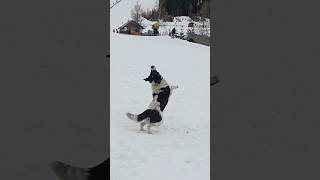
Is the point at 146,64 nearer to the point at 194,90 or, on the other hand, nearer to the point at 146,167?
the point at 194,90

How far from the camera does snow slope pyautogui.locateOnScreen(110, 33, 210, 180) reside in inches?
154

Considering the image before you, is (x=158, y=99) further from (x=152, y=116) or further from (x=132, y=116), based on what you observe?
(x=132, y=116)

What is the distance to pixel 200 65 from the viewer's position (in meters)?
9.66

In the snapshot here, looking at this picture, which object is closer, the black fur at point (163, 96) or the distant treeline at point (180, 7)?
the black fur at point (163, 96)

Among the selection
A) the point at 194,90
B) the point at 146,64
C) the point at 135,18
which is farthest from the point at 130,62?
the point at 135,18

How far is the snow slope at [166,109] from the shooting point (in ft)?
12.8

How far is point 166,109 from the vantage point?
6332mm

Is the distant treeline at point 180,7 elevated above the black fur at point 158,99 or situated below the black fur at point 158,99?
above

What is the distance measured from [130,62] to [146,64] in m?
0.36

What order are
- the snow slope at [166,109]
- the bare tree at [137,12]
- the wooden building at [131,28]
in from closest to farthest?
the snow slope at [166,109] < the bare tree at [137,12] < the wooden building at [131,28]

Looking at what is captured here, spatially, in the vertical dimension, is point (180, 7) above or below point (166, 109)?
above
